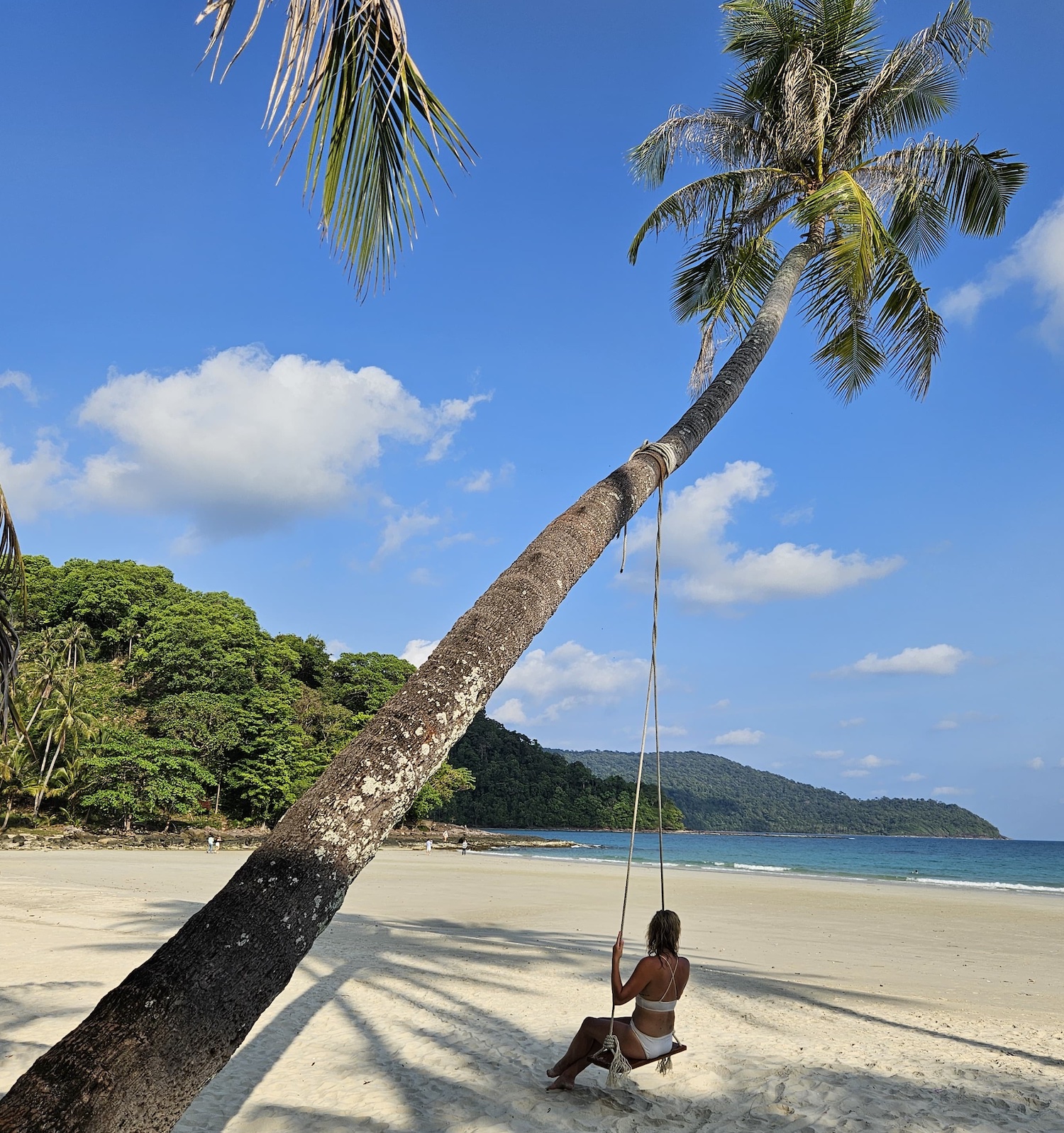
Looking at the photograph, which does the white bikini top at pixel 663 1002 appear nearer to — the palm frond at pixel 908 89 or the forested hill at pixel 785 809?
the palm frond at pixel 908 89

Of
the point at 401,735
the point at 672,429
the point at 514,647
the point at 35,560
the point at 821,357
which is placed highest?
the point at 35,560

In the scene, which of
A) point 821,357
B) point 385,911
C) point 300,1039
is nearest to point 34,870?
point 385,911

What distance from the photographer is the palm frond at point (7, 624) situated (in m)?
3.16

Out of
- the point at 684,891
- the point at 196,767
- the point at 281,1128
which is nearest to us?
the point at 281,1128

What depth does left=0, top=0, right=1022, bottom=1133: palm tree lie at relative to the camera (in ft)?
5.61

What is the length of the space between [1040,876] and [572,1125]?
153 feet

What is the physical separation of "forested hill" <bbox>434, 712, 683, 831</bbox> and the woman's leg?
76.8 metres

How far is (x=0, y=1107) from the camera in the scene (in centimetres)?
156

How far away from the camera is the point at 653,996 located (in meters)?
4.45

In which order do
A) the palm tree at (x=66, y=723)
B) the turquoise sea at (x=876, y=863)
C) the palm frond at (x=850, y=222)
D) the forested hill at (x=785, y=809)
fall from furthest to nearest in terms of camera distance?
the forested hill at (x=785, y=809) → the turquoise sea at (x=876, y=863) → the palm tree at (x=66, y=723) → the palm frond at (x=850, y=222)

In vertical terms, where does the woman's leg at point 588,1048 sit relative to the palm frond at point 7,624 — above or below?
below

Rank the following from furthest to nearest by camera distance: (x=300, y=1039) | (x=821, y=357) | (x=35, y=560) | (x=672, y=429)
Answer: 1. (x=35, y=560)
2. (x=821, y=357)
3. (x=300, y=1039)
4. (x=672, y=429)

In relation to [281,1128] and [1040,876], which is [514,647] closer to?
[281,1128]

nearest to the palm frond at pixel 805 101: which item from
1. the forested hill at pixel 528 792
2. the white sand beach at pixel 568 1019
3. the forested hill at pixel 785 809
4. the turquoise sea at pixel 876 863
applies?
the white sand beach at pixel 568 1019
